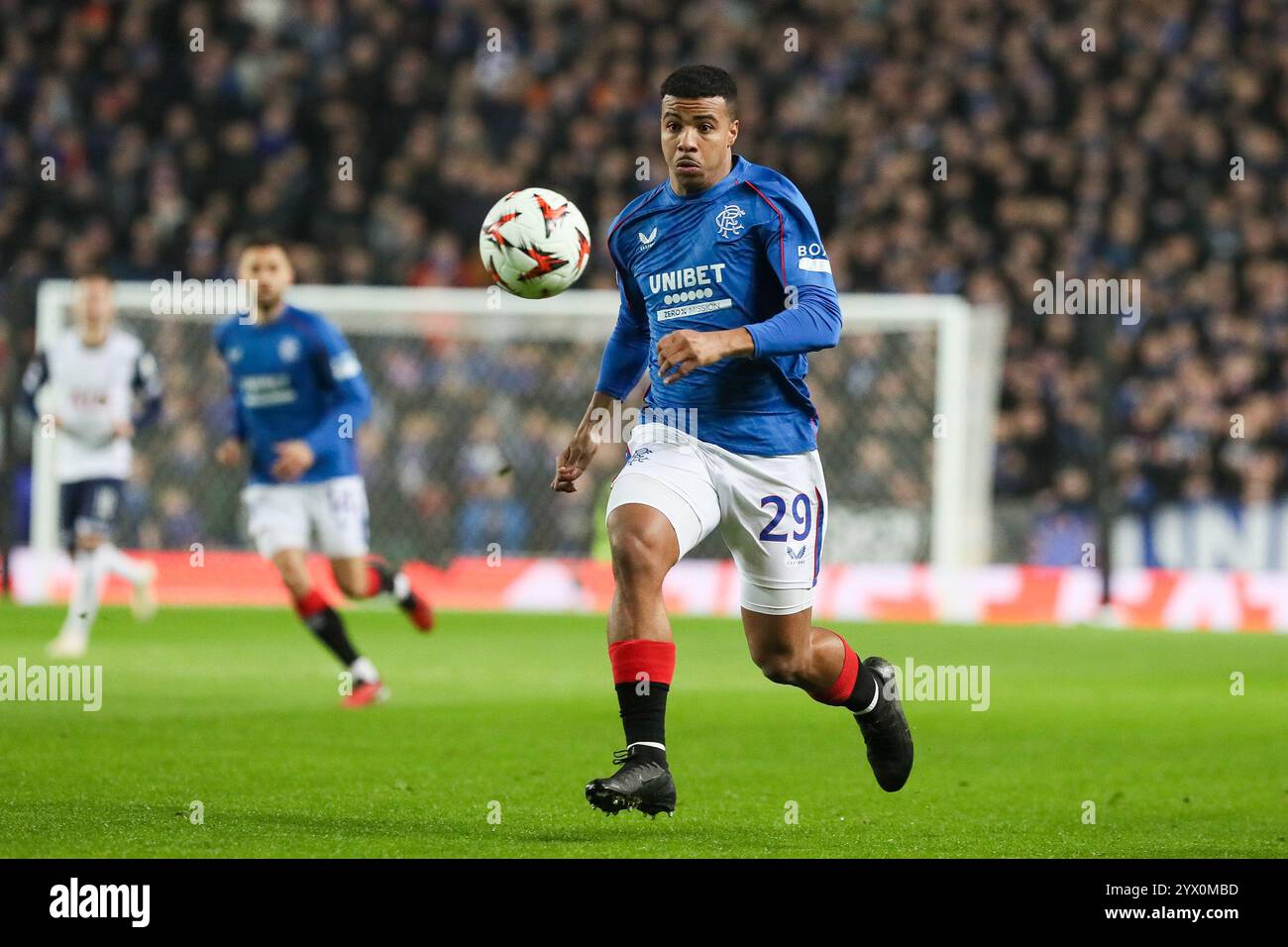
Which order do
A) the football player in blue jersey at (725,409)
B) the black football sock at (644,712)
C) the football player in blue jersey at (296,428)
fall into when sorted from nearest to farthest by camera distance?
the black football sock at (644,712) → the football player in blue jersey at (725,409) → the football player in blue jersey at (296,428)

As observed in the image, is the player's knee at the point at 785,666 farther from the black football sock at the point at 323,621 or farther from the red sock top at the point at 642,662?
the black football sock at the point at 323,621

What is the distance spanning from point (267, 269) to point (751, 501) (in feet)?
16.2

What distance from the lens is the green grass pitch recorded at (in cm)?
594

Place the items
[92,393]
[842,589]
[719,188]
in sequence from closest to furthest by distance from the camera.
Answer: [719,188]
[92,393]
[842,589]

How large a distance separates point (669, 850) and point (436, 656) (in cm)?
742

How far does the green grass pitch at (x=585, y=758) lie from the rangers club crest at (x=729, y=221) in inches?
74.0

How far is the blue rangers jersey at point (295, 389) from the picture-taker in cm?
1053

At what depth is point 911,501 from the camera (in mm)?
17484

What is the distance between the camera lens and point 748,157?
21516 millimetres

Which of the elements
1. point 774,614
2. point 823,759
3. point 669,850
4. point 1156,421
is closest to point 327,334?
point 823,759

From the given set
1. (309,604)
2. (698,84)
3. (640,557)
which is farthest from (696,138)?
(309,604)

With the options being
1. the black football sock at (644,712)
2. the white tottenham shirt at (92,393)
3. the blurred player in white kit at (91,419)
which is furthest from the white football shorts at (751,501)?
the white tottenham shirt at (92,393)

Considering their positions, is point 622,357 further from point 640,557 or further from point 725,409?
point 640,557
